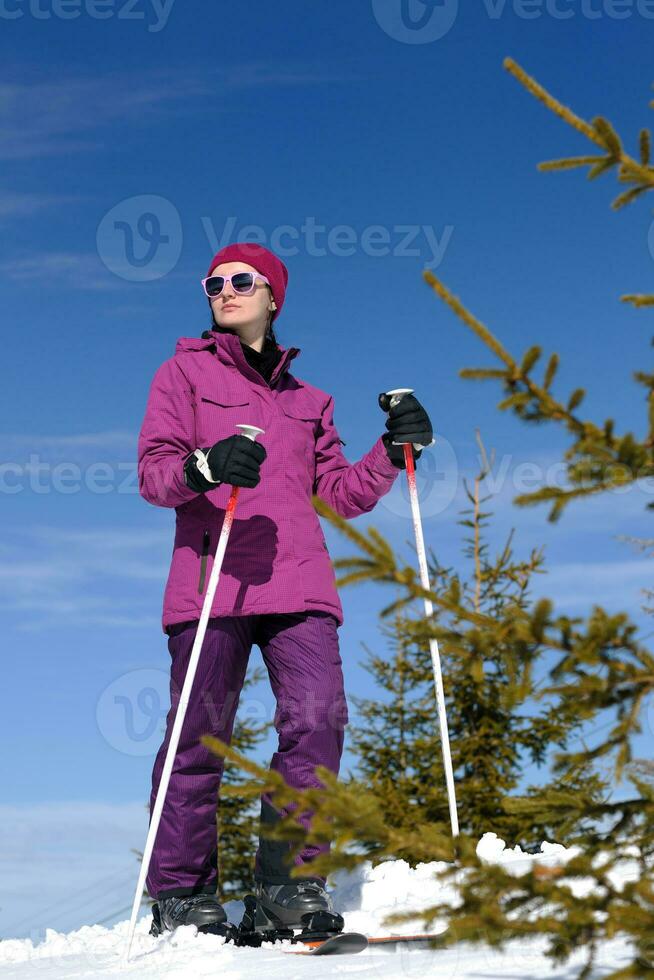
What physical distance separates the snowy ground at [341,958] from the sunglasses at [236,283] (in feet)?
10.7

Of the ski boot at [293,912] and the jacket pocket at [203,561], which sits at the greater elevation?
the jacket pocket at [203,561]

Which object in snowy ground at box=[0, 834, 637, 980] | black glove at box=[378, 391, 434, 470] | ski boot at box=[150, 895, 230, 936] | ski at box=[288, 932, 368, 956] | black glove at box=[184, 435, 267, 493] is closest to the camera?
snowy ground at box=[0, 834, 637, 980]

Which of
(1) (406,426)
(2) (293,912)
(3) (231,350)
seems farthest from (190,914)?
(3) (231,350)

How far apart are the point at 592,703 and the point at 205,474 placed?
2660 mm

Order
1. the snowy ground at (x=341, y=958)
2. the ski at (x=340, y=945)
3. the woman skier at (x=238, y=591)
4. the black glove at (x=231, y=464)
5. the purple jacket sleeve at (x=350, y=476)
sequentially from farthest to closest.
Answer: the purple jacket sleeve at (x=350, y=476) < the woman skier at (x=238, y=591) < the black glove at (x=231, y=464) < the ski at (x=340, y=945) < the snowy ground at (x=341, y=958)

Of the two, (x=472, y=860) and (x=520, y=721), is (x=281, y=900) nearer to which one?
(x=472, y=860)

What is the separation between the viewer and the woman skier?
16.8 feet

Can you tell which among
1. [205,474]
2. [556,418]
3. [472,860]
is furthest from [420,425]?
[472,860]

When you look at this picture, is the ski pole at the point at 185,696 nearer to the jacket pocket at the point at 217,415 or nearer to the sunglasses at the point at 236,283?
the jacket pocket at the point at 217,415

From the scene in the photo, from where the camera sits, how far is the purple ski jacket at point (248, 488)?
5.20 meters

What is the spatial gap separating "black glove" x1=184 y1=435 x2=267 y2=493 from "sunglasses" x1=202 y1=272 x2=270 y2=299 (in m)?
1.18

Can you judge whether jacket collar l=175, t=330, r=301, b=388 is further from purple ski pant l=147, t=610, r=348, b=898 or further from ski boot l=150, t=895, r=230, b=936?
ski boot l=150, t=895, r=230, b=936

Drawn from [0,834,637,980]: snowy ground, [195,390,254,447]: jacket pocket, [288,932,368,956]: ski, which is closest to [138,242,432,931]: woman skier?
[195,390,254,447]: jacket pocket

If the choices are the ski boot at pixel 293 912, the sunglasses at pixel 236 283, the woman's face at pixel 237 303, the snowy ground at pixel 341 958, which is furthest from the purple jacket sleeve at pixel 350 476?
the snowy ground at pixel 341 958
